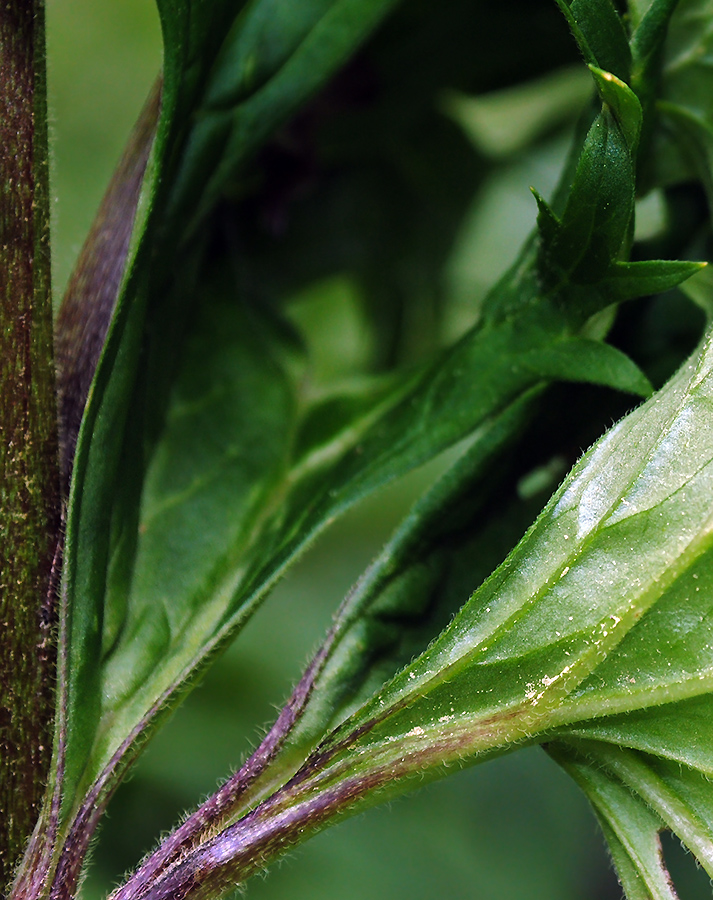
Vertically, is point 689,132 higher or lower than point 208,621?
higher

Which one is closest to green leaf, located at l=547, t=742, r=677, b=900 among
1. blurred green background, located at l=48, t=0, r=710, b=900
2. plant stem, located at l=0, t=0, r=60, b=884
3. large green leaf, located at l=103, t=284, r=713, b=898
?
large green leaf, located at l=103, t=284, r=713, b=898

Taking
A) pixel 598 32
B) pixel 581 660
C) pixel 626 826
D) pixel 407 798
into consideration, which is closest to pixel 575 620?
pixel 581 660

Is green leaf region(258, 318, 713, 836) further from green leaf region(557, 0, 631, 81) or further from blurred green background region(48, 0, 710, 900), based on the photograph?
blurred green background region(48, 0, 710, 900)

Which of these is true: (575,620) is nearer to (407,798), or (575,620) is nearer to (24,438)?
(24,438)

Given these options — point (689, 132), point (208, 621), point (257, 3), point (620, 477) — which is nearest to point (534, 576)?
point (620, 477)

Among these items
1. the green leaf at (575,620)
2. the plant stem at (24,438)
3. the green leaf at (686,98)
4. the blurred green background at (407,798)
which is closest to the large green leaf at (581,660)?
the green leaf at (575,620)

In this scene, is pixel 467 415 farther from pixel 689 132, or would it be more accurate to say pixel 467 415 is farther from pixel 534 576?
pixel 689 132

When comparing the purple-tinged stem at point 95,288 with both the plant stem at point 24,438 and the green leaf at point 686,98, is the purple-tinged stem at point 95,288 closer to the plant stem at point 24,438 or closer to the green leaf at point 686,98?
the plant stem at point 24,438
